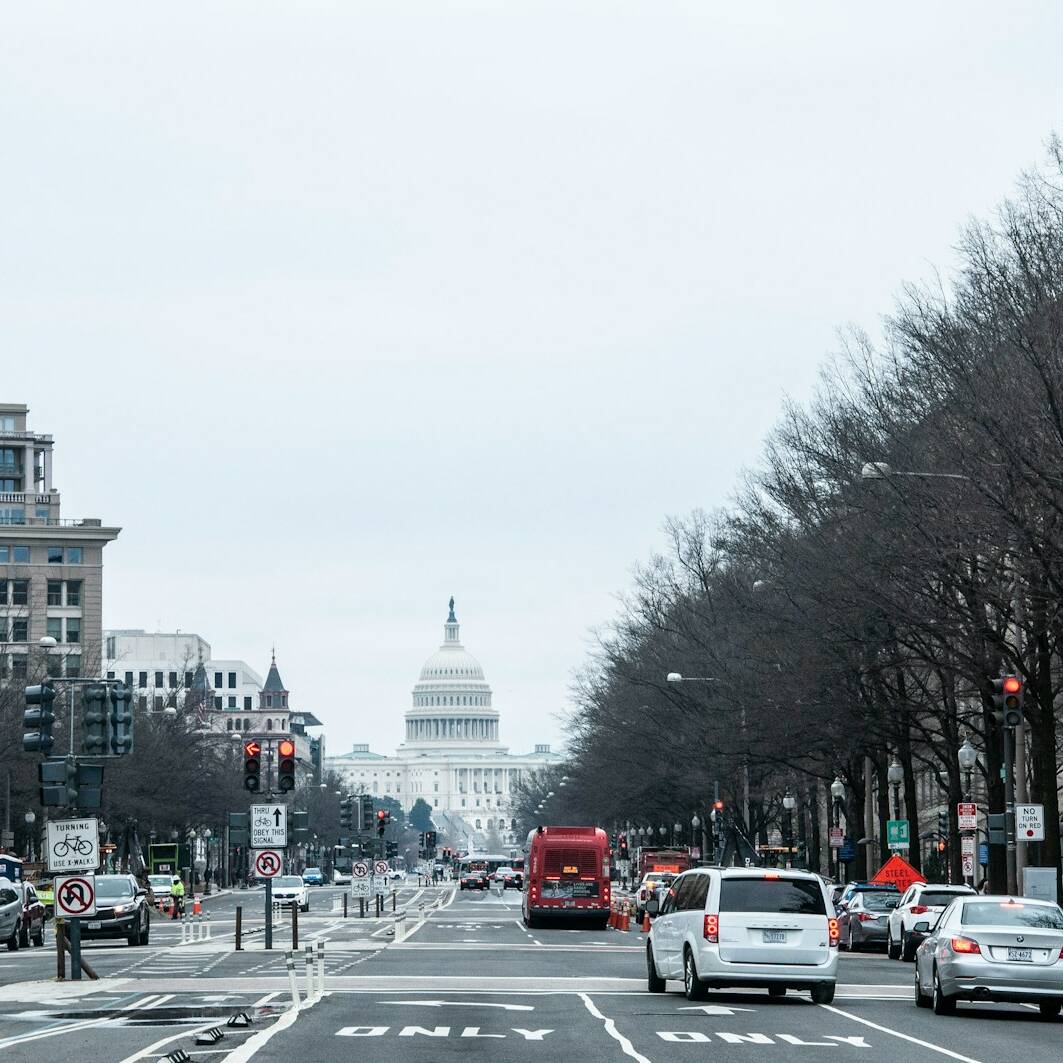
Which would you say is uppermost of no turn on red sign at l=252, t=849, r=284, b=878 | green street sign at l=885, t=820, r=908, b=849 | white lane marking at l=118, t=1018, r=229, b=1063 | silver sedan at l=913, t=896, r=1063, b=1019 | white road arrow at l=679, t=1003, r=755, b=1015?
green street sign at l=885, t=820, r=908, b=849

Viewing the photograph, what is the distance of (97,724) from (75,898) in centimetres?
271

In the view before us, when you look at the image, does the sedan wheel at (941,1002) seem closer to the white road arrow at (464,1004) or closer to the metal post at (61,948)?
the white road arrow at (464,1004)

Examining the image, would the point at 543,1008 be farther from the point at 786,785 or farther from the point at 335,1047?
the point at 786,785

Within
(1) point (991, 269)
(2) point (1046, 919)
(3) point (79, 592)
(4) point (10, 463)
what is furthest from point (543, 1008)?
(4) point (10, 463)

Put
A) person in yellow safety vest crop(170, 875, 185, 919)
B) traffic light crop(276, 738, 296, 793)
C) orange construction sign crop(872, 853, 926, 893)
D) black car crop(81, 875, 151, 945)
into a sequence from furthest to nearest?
person in yellow safety vest crop(170, 875, 185, 919), orange construction sign crop(872, 853, 926, 893), black car crop(81, 875, 151, 945), traffic light crop(276, 738, 296, 793)

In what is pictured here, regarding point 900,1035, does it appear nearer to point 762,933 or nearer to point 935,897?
point 762,933

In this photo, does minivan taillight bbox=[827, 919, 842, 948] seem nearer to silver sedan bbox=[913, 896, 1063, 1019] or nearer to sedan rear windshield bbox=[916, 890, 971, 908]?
silver sedan bbox=[913, 896, 1063, 1019]

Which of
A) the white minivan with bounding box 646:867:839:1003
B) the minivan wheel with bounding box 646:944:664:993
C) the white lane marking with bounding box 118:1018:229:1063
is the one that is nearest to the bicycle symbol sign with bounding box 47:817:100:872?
the minivan wheel with bounding box 646:944:664:993

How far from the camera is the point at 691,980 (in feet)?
97.7

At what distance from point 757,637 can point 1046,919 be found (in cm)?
3852

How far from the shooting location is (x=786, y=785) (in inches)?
3666

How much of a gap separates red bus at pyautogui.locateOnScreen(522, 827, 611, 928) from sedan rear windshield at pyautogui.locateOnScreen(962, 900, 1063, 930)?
39777 millimetres

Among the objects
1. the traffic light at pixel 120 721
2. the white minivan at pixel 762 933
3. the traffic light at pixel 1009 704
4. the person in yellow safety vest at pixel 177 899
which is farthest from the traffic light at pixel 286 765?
the person in yellow safety vest at pixel 177 899

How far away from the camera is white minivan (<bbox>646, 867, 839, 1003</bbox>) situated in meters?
28.9
